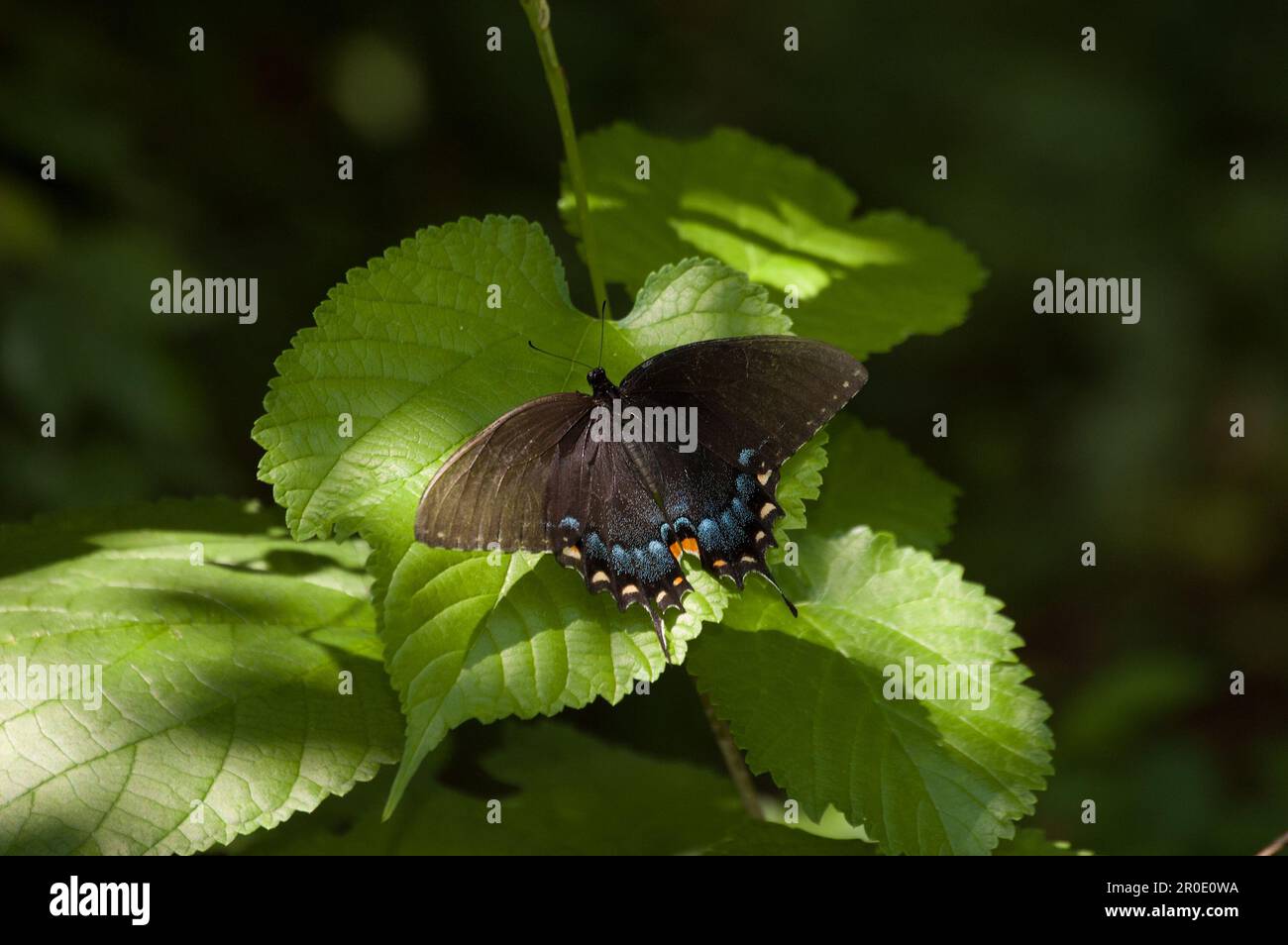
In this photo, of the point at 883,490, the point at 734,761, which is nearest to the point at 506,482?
the point at 734,761

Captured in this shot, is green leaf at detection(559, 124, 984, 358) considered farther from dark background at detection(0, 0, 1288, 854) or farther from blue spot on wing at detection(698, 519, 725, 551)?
dark background at detection(0, 0, 1288, 854)

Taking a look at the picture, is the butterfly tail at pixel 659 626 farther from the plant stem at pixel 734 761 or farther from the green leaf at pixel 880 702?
the plant stem at pixel 734 761

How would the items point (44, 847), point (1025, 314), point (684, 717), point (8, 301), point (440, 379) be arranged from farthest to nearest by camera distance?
point (1025, 314), point (684, 717), point (8, 301), point (440, 379), point (44, 847)

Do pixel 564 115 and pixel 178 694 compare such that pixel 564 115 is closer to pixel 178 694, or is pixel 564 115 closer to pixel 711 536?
pixel 711 536

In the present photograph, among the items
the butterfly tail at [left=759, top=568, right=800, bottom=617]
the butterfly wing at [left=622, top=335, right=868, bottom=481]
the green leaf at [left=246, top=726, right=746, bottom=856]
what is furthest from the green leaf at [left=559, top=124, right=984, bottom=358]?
the green leaf at [left=246, top=726, right=746, bottom=856]

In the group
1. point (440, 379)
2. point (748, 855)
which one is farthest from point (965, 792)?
point (440, 379)

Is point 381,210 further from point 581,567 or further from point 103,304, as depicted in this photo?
point 581,567
